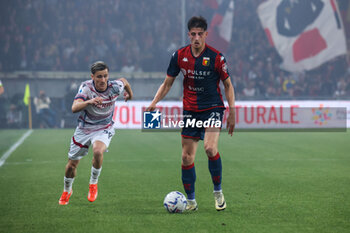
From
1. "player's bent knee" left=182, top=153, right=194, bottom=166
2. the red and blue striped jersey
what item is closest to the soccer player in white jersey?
the red and blue striped jersey

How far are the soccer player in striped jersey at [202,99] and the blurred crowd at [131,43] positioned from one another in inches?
754

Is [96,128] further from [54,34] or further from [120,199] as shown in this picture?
[54,34]

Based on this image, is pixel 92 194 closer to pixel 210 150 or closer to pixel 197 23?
pixel 210 150

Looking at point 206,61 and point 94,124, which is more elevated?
point 206,61

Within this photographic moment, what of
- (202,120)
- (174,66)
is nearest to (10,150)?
(174,66)

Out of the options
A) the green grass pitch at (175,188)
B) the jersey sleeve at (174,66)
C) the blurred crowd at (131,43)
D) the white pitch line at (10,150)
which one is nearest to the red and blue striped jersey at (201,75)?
the jersey sleeve at (174,66)

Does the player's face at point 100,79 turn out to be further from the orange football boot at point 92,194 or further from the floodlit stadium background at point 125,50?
the floodlit stadium background at point 125,50

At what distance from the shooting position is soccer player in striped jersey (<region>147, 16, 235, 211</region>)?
6.16 meters

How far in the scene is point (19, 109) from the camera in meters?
23.4

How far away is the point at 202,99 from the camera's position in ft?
20.6

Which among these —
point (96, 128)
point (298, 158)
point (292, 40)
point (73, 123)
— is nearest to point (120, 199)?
point (96, 128)

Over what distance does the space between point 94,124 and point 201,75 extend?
156 centimetres

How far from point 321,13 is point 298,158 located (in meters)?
16.2

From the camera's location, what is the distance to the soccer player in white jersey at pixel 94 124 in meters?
6.57
